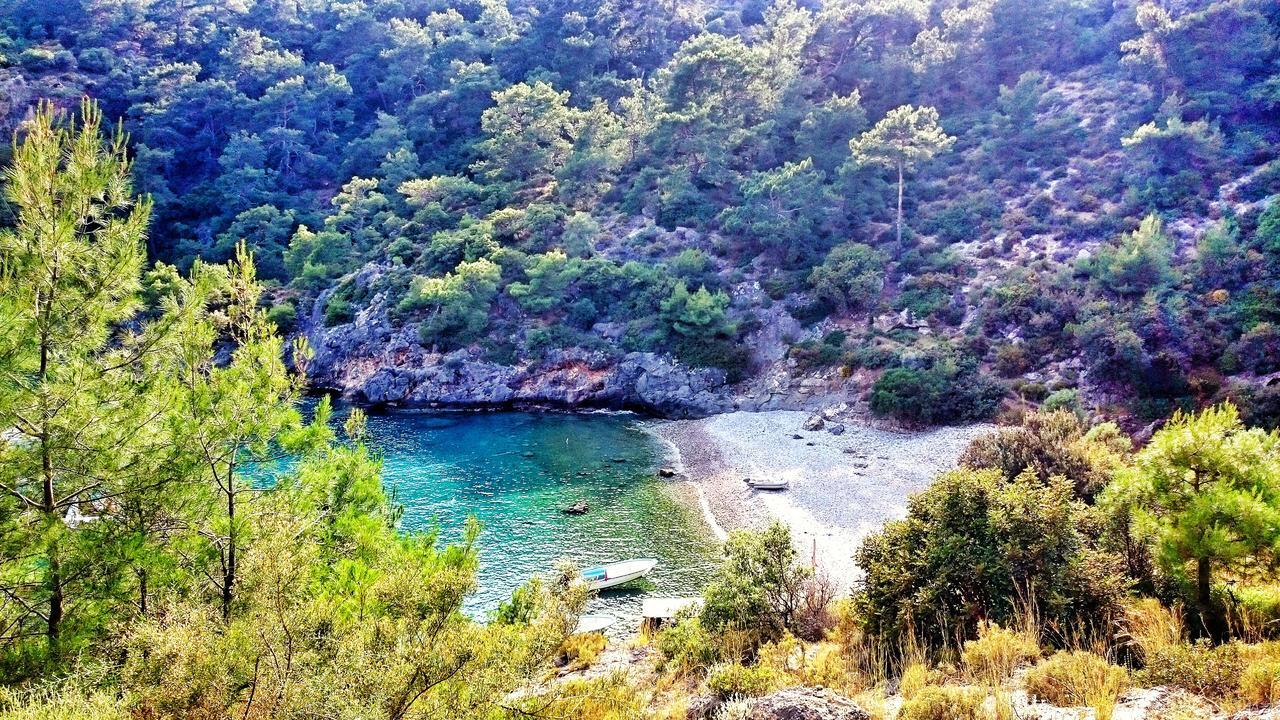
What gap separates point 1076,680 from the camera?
6480 mm

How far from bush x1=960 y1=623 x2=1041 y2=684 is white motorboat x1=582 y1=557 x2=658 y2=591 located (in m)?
11.4

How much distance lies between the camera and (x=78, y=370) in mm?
5820

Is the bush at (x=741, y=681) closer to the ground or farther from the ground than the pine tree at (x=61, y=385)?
closer to the ground

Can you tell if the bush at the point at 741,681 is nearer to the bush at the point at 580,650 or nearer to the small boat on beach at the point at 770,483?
the bush at the point at 580,650

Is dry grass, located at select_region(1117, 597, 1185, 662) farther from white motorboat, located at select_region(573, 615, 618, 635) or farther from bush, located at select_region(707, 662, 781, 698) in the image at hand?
white motorboat, located at select_region(573, 615, 618, 635)

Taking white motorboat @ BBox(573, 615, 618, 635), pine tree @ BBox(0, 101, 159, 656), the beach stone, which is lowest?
white motorboat @ BBox(573, 615, 618, 635)

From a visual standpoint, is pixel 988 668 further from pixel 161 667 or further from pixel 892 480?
pixel 892 480

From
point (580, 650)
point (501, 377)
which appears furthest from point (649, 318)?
point (580, 650)

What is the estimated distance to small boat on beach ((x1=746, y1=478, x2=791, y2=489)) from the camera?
24219 mm

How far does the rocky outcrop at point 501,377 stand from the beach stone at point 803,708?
2968cm

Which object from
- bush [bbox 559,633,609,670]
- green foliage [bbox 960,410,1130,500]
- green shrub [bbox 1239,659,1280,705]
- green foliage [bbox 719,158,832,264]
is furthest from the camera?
green foliage [bbox 719,158,832,264]

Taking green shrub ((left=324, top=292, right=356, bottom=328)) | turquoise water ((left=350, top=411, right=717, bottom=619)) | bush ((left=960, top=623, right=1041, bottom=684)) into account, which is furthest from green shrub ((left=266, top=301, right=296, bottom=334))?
bush ((left=960, top=623, right=1041, bottom=684))

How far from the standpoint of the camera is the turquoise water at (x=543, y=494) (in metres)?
19.3

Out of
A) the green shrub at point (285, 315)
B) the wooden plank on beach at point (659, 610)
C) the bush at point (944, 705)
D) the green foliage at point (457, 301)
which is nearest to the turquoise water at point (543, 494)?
the wooden plank on beach at point (659, 610)
